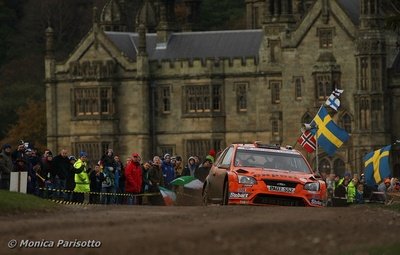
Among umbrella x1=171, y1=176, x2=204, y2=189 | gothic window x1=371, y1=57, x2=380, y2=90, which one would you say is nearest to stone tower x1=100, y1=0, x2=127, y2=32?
gothic window x1=371, y1=57, x2=380, y2=90

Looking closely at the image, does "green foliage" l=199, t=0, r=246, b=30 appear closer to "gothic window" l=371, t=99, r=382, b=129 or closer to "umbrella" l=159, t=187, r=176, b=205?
"gothic window" l=371, t=99, r=382, b=129

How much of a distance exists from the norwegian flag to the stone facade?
28.5 m

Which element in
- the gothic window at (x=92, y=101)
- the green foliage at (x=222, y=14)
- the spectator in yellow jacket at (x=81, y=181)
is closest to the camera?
the spectator in yellow jacket at (x=81, y=181)

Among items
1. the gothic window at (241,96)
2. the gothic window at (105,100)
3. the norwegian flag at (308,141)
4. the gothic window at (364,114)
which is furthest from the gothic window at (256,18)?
the norwegian flag at (308,141)

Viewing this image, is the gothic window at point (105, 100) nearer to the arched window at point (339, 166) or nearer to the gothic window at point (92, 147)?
the gothic window at point (92, 147)

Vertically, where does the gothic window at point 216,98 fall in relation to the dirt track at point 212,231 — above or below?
above

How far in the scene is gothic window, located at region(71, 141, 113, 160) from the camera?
123m

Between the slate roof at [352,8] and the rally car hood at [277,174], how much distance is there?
7046 centimetres

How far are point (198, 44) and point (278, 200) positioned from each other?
3047 inches

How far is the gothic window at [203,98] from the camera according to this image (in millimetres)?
121875

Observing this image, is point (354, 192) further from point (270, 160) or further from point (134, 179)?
point (270, 160)

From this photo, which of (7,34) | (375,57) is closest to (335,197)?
(375,57)

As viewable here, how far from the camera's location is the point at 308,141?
272 ft

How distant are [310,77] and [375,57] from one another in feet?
15.1
